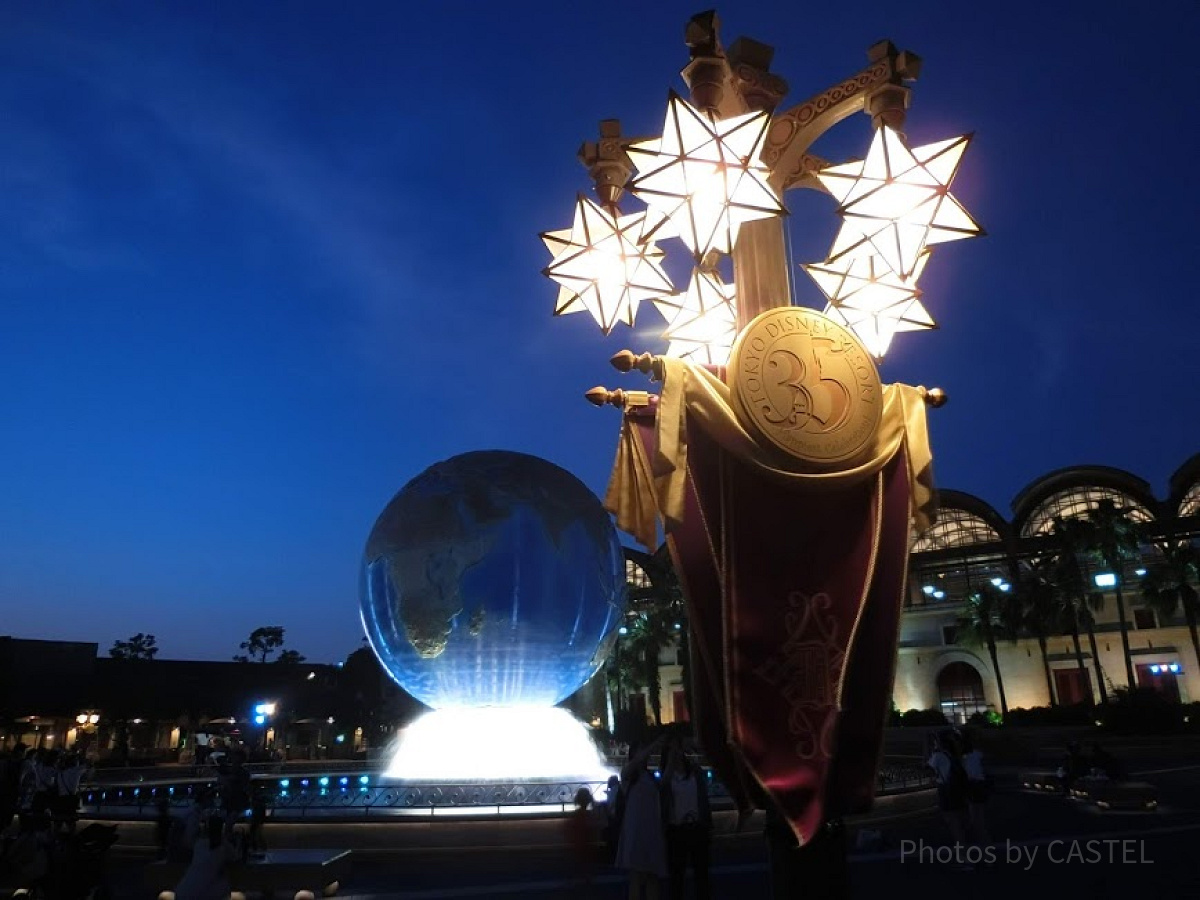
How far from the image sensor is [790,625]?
10.5 ft

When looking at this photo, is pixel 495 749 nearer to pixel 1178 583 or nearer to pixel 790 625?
pixel 790 625

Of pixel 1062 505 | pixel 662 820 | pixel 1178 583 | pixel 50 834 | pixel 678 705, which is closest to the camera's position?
pixel 662 820

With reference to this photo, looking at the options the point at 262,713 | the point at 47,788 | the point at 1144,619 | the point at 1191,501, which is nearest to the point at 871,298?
the point at 47,788

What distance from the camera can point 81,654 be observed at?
43.1m

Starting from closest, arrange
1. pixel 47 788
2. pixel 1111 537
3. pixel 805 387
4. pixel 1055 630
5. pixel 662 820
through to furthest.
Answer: pixel 805 387, pixel 662 820, pixel 47 788, pixel 1111 537, pixel 1055 630

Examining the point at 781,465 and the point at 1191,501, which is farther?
the point at 1191,501

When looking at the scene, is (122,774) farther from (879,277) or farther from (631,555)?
(631,555)

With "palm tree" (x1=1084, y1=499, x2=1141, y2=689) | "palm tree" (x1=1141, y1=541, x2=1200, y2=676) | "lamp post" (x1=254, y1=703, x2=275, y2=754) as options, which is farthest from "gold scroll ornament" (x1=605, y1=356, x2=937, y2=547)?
"palm tree" (x1=1141, y1=541, x2=1200, y2=676)

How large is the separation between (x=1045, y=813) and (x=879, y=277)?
13989 millimetres

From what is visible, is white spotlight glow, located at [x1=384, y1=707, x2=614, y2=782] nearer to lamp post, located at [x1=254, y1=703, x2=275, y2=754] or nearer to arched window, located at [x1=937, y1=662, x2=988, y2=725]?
lamp post, located at [x1=254, y1=703, x2=275, y2=754]

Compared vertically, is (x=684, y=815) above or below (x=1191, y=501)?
below

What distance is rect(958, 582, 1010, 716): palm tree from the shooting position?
4394 cm

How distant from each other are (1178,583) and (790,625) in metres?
45.2

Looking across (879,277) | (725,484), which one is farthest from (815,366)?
(879,277)
